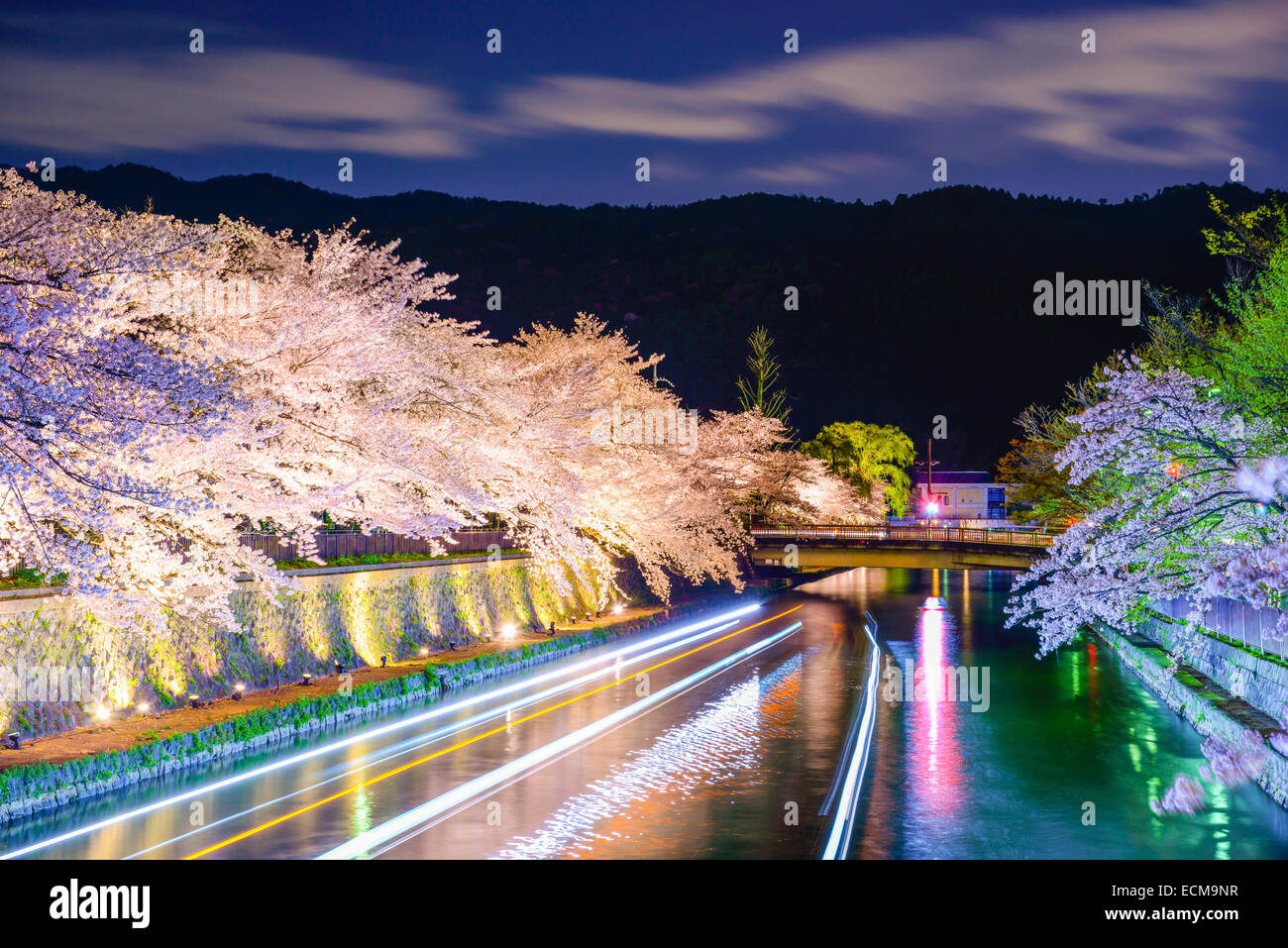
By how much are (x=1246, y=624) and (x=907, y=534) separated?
48.4 meters

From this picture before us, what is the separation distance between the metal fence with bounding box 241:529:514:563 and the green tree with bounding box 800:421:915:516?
186ft

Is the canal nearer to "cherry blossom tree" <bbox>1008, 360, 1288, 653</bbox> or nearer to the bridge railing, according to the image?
"cherry blossom tree" <bbox>1008, 360, 1288, 653</bbox>

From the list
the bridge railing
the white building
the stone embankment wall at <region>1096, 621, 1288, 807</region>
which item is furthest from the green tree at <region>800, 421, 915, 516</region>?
the stone embankment wall at <region>1096, 621, 1288, 807</region>

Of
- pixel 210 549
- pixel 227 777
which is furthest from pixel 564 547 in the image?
pixel 227 777

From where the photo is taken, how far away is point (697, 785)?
17.9 m

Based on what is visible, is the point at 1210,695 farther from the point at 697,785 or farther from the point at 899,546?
the point at 899,546

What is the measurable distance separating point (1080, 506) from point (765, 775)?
3601cm

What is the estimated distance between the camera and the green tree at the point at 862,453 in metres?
96.0

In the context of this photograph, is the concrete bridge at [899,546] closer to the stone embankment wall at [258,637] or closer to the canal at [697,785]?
the stone embankment wall at [258,637]

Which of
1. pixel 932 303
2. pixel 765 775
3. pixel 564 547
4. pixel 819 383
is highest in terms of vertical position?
pixel 932 303

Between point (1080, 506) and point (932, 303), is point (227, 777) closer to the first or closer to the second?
point (1080, 506)

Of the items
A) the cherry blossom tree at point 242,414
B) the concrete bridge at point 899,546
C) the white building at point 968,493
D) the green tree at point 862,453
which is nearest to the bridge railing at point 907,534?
the concrete bridge at point 899,546
